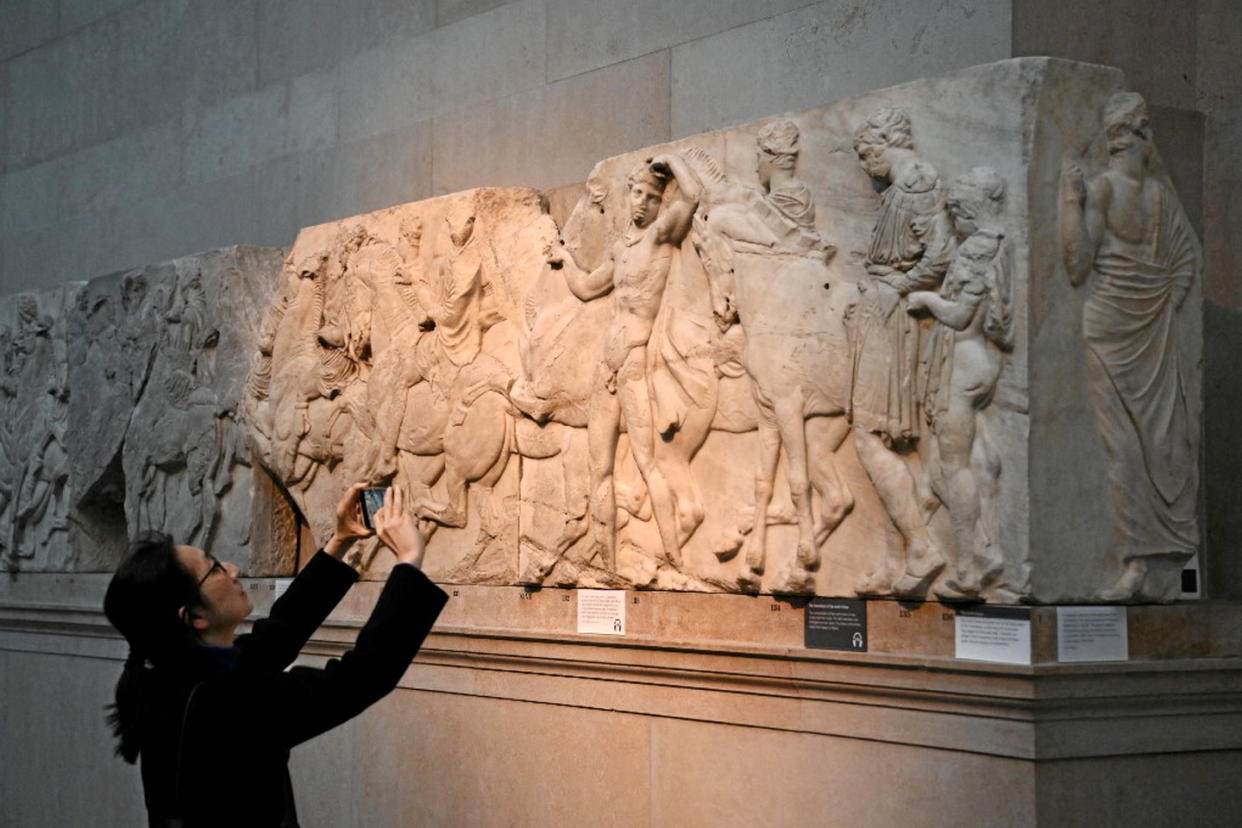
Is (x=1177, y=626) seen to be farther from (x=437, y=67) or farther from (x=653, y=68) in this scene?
(x=437, y=67)

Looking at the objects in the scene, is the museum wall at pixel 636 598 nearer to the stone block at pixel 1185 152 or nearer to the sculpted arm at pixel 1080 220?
the stone block at pixel 1185 152

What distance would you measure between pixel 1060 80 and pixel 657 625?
9.66 feet

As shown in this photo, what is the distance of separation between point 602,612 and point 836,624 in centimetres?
151

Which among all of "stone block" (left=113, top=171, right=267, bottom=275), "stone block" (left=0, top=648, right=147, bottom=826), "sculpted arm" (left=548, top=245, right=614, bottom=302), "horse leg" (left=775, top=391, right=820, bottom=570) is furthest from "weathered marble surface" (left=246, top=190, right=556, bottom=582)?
"stone block" (left=0, top=648, right=147, bottom=826)

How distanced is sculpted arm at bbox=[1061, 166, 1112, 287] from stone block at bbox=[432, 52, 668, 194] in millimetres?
2928

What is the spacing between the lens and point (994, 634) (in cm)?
626

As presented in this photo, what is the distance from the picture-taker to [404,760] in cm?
923

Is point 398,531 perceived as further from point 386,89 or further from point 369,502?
point 386,89

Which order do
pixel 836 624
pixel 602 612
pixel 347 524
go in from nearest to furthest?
pixel 347 524, pixel 836 624, pixel 602 612

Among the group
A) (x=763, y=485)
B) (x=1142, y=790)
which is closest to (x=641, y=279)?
(x=763, y=485)

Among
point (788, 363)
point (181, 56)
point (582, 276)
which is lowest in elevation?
point (788, 363)

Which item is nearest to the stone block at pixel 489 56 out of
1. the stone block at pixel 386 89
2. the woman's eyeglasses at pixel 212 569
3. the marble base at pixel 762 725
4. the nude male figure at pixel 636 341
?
the stone block at pixel 386 89

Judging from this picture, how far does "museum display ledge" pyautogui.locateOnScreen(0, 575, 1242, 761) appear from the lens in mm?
6211

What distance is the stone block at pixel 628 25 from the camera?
8.51 metres
